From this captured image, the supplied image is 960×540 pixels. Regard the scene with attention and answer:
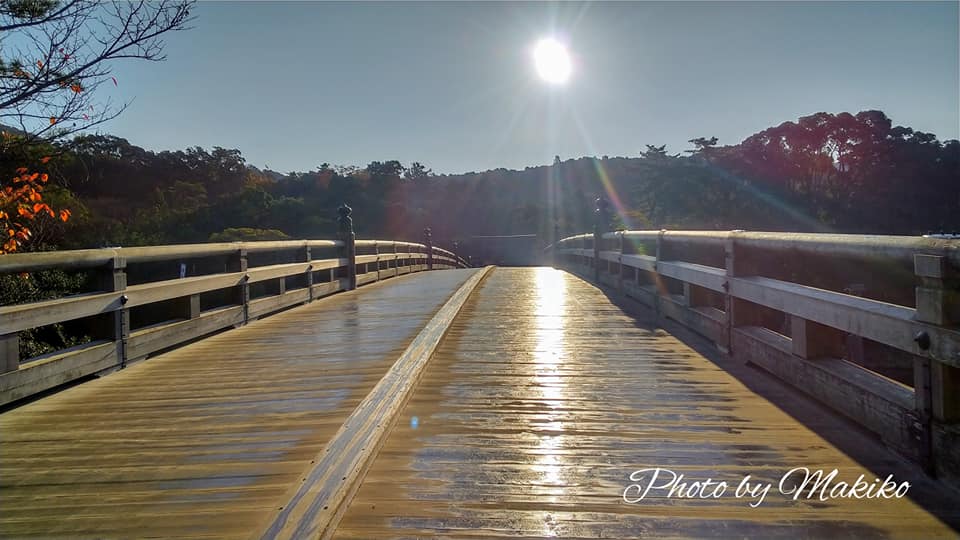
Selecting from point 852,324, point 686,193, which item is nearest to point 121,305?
point 852,324

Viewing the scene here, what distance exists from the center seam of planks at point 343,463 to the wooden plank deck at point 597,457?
60mm

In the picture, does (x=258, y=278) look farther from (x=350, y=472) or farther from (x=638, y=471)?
(x=638, y=471)

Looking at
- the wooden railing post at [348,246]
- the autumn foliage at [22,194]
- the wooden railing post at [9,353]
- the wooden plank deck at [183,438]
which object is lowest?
the wooden plank deck at [183,438]

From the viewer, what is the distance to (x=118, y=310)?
4.21 meters

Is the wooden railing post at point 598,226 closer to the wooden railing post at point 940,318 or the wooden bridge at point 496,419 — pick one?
the wooden bridge at point 496,419

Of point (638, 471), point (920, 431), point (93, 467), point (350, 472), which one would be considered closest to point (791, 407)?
point (920, 431)

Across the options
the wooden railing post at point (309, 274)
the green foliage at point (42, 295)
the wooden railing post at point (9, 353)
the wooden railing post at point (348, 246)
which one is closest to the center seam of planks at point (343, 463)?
the wooden railing post at point (9, 353)

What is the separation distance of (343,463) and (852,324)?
2374mm

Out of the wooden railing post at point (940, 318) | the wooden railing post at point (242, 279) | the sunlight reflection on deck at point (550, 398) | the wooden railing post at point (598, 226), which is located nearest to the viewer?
the wooden railing post at point (940, 318)

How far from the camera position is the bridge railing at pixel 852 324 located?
2.22m

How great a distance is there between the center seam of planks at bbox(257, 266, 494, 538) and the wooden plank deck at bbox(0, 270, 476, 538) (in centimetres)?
9

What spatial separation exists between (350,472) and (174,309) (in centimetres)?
379

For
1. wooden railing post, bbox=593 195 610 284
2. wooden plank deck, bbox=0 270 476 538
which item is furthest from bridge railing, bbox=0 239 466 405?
wooden railing post, bbox=593 195 610 284

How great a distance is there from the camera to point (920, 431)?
2330 millimetres
